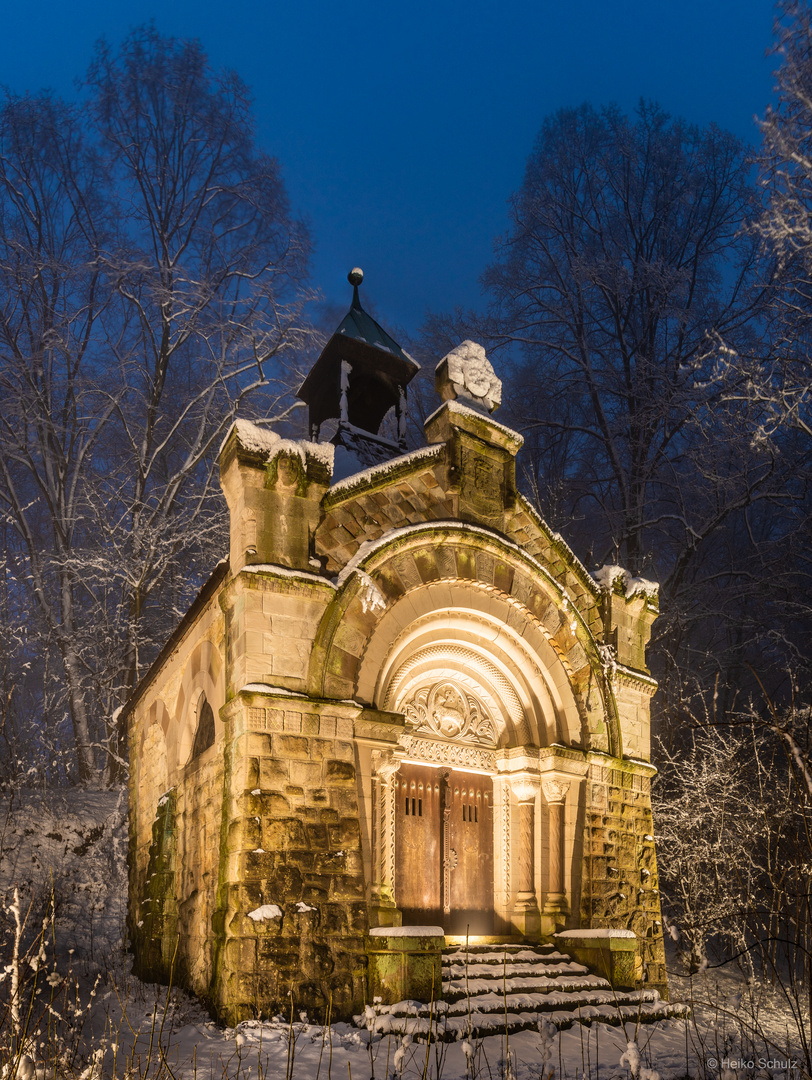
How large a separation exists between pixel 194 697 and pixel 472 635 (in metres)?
3.08

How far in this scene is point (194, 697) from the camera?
29.2 ft

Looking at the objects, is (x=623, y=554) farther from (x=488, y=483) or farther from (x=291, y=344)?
(x=488, y=483)

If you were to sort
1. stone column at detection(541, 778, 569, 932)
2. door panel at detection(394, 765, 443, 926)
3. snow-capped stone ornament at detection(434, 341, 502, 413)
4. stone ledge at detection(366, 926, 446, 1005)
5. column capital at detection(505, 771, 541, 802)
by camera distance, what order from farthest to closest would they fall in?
snow-capped stone ornament at detection(434, 341, 502, 413)
column capital at detection(505, 771, 541, 802)
stone column at detection(541, 778, 569, 932)
door panel at detection(394, 765, 443, 926)
stone ledge at detection(366, 926, 446, 1005)

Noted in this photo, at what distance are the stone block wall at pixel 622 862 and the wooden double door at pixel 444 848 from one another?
3.58 ft

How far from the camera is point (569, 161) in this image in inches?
794

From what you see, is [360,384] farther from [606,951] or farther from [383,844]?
[606,951]

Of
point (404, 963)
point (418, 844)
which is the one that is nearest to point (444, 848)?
point (418, 844)

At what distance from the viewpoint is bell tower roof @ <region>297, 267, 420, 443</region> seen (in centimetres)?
1168

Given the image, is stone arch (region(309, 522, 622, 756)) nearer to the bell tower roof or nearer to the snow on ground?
the snow on ground

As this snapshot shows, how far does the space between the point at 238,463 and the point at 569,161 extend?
1624 centimetres

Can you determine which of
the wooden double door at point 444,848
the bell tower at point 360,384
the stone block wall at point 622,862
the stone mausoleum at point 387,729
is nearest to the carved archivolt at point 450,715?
the stone mausoleum at point 387,729

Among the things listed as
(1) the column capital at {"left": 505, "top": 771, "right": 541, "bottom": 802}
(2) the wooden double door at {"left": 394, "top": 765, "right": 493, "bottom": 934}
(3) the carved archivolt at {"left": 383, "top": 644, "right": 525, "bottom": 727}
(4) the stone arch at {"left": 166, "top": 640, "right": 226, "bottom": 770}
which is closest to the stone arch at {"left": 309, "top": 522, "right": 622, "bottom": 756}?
(3) the carved archivolt at {"left": 383, "top": 644, "right": 525, "bottom": 727}

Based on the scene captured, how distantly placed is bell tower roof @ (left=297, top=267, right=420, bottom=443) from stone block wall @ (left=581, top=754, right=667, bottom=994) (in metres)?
5.53

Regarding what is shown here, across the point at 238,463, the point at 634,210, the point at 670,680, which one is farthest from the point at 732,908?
the point at 634,210
